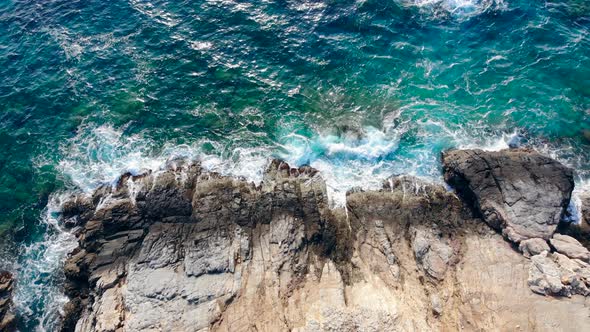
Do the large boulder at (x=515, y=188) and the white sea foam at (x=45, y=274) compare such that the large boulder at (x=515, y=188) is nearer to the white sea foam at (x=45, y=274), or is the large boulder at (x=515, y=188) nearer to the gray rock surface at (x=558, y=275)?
the gray rock surface at (x=558, y=275)

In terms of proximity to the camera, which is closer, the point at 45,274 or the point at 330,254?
the point at 330,254

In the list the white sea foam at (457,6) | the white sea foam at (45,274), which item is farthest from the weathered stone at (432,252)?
the white sea foam at (457,6)

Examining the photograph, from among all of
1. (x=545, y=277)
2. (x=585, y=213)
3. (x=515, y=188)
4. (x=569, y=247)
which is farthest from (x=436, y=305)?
(x=585, y=213)

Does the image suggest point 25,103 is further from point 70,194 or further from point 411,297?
point 411,297

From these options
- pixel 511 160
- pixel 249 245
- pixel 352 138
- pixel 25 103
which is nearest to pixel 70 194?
pixel 25 103

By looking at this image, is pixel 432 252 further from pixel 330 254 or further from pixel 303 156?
pixel 303 156

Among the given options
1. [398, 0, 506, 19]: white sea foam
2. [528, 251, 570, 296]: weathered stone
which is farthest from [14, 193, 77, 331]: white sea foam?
[398, 0, 506, 19]: white sea foam
